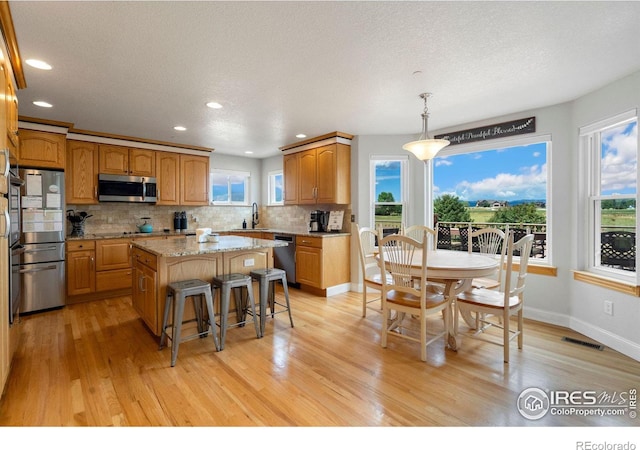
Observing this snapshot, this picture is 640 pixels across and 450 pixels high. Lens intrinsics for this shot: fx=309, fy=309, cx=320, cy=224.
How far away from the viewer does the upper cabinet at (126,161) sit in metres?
4.56

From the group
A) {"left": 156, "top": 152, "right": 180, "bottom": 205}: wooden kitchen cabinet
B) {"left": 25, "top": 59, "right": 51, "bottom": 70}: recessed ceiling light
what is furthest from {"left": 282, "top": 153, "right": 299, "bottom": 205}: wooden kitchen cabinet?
{"left": 25, "top": 59, "right": 51, "bottom": 70}: recessed ceiling light

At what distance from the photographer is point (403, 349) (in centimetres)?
275

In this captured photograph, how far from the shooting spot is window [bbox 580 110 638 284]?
2.80 m

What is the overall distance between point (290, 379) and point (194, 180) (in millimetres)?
4201

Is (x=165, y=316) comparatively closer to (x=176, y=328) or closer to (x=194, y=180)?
(x=176, y=328)

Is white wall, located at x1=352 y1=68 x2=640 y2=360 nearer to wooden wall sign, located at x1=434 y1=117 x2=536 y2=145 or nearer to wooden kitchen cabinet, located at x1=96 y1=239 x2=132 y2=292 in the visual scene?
wooden wall sign, located at x1=434 y1=117 x2=536 y2=145

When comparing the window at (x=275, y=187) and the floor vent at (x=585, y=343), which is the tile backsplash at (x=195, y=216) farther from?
the floor vent at (x=585, y=343)

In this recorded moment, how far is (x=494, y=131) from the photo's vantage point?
3816mm

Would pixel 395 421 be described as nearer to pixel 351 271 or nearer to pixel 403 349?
pixel 403 349

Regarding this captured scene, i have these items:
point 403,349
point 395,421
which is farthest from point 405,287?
point 395,421

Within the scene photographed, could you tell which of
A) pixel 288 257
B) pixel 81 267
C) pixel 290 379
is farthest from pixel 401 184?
pixel 81 267

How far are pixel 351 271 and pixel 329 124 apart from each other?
2.21 meters

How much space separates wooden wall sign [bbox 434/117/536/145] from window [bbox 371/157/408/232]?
78cm

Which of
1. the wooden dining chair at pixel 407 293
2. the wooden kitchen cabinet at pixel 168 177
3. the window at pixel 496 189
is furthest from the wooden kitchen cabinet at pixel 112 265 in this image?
the window at pixel 496 189
